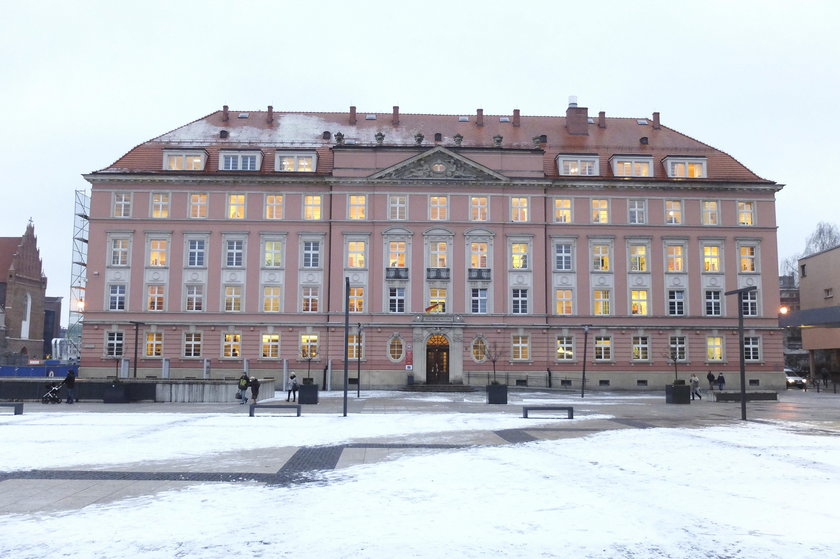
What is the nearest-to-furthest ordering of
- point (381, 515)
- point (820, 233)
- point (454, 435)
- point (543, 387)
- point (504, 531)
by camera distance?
point (504, 531)
point (381, 515)
point (454, 435)
point (543, 387)
point (820, 233)

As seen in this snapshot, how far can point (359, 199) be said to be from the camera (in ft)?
171

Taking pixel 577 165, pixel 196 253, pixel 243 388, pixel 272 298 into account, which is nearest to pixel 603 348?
pixel 577 165

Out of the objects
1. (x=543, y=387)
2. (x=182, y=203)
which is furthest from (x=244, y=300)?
(x=543, y=387)

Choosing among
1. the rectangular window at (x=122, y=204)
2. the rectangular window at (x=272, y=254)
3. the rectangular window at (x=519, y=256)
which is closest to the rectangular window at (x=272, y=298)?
the rectangular window at (x=272, y=254)

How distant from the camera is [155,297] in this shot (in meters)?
51.5

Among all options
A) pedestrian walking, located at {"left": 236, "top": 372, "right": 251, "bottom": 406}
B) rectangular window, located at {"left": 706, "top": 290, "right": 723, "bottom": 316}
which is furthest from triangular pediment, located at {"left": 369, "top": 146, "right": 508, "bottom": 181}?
pedestrian walking, located at {"left": 236, "top": 372, "right": 251, "bottom": 406}

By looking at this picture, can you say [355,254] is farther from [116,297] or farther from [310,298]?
[116,297]

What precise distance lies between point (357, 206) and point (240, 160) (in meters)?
9.99

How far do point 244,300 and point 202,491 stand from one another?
133 feet

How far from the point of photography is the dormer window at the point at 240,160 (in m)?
53.0

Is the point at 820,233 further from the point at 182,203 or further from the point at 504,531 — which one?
the point at 504,531

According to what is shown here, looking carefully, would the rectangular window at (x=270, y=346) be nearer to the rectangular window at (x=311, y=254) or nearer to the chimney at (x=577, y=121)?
the rectangular window at (x=311, y=254)

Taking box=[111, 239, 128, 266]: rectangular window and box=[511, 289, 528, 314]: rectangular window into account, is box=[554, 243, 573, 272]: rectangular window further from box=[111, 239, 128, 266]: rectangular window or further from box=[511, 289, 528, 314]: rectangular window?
box=[111, 239, 128, 266]: rectangular window

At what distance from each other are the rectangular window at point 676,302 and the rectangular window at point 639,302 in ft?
6.14
